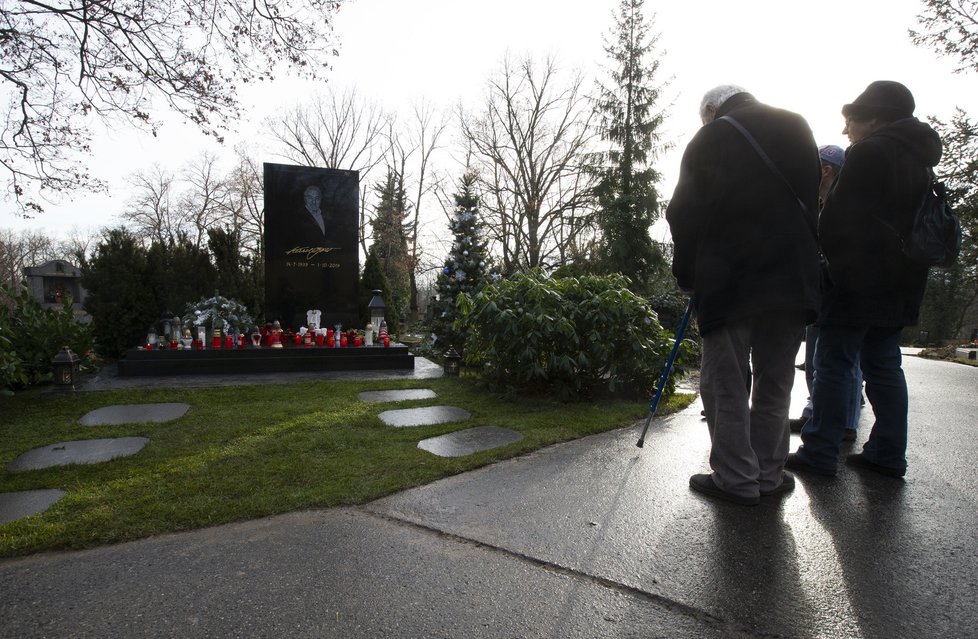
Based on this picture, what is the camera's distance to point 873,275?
2.76 m

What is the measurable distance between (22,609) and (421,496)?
150 cm

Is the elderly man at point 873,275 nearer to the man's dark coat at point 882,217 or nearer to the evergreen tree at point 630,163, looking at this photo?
the man's dark coat at point 882,217

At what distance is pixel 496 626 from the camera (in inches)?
63.6

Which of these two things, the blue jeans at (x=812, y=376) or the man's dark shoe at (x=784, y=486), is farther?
the blue jeans at (x=812, y=376)

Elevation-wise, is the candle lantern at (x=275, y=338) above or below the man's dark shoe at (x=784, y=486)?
above

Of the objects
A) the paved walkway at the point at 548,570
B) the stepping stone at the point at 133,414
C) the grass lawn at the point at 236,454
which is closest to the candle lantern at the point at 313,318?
the grass lawn at the point at 236,454

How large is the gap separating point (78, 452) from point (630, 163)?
67.9 ft

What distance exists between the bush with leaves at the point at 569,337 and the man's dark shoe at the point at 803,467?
2.17 meters

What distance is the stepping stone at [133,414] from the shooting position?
14.7 ft

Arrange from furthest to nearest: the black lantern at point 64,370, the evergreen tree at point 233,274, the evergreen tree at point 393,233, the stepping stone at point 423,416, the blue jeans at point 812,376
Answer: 1. the evergreen tree at point 393,233
2. the evergreen tree at point 233,274
3. the black lantern at point 64,370
4. the stepping stone at point 423,416
5. the blue jeans at point 812,376

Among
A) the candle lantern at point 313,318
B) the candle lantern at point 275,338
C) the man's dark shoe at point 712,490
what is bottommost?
the man's dark shoe at point 712,490

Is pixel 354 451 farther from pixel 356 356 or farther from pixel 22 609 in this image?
pixel 356 356

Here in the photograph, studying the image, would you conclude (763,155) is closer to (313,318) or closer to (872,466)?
(872,466)

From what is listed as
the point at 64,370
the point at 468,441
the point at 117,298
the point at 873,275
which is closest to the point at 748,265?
the point at 873,275
